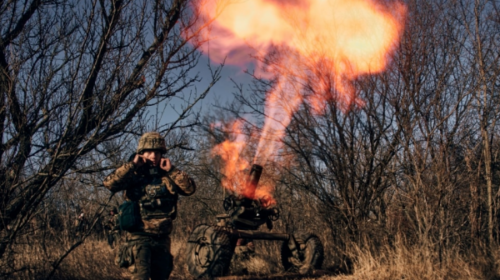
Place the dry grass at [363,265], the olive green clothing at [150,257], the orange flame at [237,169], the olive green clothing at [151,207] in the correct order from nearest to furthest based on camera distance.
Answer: the olive green clothing at [150,257], the olive green clothing at [151,207], the dry grass at [363,265], the orange flame at [237,169]

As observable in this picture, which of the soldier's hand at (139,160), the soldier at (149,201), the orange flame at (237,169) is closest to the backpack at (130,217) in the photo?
the soldier at (149,201)

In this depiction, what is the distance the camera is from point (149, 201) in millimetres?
5414

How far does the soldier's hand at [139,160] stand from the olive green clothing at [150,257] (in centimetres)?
86

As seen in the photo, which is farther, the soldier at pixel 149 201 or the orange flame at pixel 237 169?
the orange flame at pixel 237 169

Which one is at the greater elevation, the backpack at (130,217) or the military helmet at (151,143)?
the military helmet at (151,143)

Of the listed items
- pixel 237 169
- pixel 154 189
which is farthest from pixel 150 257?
pixel 237 169

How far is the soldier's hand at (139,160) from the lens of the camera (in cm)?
541

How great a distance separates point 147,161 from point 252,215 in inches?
206

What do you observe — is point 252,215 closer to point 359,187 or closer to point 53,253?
point 359,187

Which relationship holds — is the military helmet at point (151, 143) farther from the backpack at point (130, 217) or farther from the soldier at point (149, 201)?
the backpack at point (130, 217)

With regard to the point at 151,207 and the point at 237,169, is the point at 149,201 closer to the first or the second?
the point at 151,207

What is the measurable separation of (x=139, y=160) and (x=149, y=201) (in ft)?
1.70

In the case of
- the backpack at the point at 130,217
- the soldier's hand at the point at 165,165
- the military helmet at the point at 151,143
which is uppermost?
the military helmet at the point at 151,143

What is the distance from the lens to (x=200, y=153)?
1855 cm
